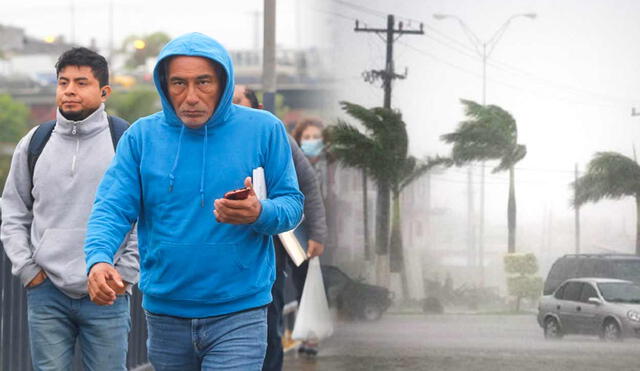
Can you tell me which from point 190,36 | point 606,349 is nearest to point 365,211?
point 606,349

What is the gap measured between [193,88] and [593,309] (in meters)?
2.47

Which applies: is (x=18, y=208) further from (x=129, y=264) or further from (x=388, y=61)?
(x=388, y=61)

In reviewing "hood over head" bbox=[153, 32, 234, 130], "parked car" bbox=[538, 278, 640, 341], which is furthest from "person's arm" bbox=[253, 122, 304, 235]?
"parked car" bbox=[538, 278, 640, 341]

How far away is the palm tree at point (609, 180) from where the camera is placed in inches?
232

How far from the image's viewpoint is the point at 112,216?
13.2 feet

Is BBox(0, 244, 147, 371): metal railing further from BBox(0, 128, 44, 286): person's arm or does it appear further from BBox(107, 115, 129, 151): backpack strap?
BBox(107, 115, 129, 151): backpack strap

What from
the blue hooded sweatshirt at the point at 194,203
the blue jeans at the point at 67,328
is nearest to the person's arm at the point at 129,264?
the blue jeans at the point at 67,328

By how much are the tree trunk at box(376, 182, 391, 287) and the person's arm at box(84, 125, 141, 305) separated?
223 cm

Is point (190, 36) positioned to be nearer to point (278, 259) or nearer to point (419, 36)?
point (419, 36)

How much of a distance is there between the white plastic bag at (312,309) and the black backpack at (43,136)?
6.05ft

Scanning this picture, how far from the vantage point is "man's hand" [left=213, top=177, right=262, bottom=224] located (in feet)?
12.2

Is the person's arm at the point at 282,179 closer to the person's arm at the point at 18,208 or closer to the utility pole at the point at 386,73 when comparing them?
A: the person's arm at the point at 18,208

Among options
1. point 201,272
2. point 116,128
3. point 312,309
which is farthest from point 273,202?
point 312,309

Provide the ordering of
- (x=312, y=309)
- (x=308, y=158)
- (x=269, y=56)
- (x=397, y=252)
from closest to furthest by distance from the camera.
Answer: (x=397, y=252)
(x=312, y=309)
(x=308, y=158)
(x=269, y=56)
